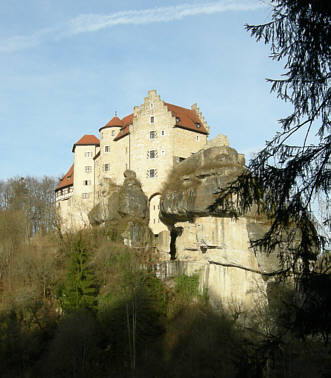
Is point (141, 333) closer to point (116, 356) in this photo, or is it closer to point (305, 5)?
point (116, 356)

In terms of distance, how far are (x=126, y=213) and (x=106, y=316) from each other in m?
9.95

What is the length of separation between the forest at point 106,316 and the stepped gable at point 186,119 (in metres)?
10.6

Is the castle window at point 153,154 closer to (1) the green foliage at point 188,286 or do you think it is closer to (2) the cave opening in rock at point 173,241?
(2) the cave opening in rock at point 173,241

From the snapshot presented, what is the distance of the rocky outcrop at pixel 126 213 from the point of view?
35875 mm

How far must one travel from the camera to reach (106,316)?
2852 centimetres

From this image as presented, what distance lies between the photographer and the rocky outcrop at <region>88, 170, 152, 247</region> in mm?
35875

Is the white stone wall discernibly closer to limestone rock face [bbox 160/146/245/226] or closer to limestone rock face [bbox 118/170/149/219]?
limestone rock face [bbox 118/170/149/219]

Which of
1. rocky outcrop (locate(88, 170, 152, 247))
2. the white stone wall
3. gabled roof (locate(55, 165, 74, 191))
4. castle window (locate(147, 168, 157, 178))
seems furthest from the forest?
gabled roof (locate(55, 165, 74, 191))

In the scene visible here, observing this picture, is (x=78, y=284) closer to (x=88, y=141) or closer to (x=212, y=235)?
(x=212, y=235)

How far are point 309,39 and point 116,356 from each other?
24.4 metres

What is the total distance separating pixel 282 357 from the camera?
18.8 feet

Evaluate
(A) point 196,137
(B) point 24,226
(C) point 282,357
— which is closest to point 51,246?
(B) point 24,226

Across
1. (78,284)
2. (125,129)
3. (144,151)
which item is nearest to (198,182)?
(144,151)

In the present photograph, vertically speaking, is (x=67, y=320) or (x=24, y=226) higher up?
(x=24, y=226)
